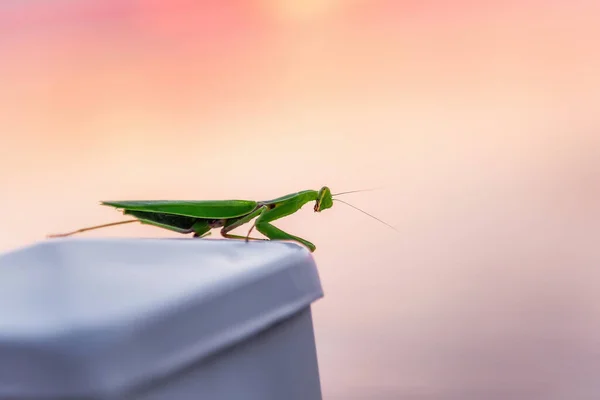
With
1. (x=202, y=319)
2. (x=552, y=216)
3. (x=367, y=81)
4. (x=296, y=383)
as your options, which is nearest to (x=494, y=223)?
(x=552, y=216)

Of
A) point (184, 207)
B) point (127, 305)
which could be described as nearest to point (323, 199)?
point (184, 207)

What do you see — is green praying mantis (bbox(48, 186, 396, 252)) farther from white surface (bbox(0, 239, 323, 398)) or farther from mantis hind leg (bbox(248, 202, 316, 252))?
white surface (bbox(0, 239, 323, 398))

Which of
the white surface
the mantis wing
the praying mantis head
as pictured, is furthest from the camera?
the praying mantis head

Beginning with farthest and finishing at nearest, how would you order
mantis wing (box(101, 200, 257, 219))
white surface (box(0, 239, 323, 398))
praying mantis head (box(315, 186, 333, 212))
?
1. praying mantis head (box(315, 186, 333, 212))
2. mantis wing (box(101, 200, 257, 219))
3. white surface (box(0, 239, 323, 398))

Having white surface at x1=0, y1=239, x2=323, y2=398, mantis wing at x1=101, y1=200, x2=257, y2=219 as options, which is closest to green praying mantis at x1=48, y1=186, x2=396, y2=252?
mantis wing at x1=101, y1=200, x2=257, y2=219

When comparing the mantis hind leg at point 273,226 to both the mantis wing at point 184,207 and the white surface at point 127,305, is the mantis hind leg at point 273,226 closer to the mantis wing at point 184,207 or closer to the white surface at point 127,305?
the mantis wing at point 184,207

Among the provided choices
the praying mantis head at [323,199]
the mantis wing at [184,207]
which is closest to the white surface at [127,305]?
→ the mantis wing at [184,207]
